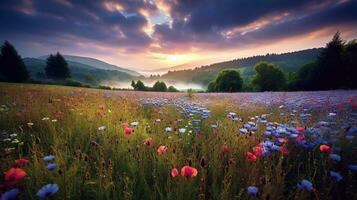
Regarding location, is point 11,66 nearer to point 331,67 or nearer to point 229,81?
point 229,81

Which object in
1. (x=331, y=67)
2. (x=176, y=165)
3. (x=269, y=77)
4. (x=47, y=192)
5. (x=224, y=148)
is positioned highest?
(x=331, y=67)

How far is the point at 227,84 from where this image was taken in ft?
145

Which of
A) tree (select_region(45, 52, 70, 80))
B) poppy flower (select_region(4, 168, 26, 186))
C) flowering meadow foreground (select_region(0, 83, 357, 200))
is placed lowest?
flowering meadow foreground (select_region(0, 83, 357, 200))

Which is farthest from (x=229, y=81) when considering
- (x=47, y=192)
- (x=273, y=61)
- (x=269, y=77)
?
(x=273, y=61)

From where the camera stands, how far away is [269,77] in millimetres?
44094

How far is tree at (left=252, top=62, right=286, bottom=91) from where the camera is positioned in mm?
43656

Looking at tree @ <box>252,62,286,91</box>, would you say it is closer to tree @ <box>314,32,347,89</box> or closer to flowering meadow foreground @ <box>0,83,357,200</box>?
tree @ <box>314,32,347,89</box>

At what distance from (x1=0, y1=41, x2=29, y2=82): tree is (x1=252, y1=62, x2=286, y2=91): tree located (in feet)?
202

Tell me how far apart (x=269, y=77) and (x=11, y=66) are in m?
66.9

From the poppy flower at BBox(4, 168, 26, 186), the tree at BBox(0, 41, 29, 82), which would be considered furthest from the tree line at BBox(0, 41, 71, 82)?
the poppy flower at BBox(4, 168, 26, 186)

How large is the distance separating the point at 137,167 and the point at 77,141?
4.42 feet

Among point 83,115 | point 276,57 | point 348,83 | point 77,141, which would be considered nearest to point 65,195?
point 77,141

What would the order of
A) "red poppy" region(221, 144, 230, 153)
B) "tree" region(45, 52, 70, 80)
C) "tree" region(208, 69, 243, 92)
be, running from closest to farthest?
"red poppy" region(221, 144, 230, 153), "tree" region(208, 69, 243, 92), "tree" region(45, 52, 70, 80)

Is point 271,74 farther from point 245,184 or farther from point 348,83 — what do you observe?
point 245,184
